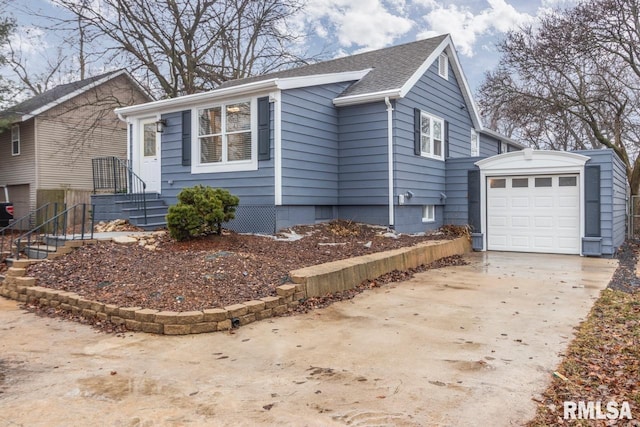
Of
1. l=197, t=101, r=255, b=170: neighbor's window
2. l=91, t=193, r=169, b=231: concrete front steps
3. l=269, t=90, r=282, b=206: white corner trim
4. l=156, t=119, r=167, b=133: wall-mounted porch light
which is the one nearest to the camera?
l=269, t=90, r=282, b=206: white corner trim

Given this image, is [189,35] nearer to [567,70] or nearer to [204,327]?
[567,70]

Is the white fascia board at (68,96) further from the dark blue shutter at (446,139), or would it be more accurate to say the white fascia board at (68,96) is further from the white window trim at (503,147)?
the white window trim at (503,147)

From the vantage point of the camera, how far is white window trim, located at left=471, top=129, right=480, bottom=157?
14.9 meters

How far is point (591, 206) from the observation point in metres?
9.86

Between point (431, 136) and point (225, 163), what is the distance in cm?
563

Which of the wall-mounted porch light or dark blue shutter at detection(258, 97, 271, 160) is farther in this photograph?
the wall-mounted porch light

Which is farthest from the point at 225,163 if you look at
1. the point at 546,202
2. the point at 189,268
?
the point at 546,202

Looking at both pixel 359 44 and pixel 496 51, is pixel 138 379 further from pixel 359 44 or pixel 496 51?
pixel 359 44

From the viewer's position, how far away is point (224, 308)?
A: 15.3 feet

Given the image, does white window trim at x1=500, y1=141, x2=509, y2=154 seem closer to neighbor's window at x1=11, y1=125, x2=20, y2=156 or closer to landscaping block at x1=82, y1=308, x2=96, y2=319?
landscaping block at x1=82, y1=308, x2=96, y2=319

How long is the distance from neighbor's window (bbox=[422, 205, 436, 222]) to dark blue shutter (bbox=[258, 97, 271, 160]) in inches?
186

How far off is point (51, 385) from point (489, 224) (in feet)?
34.3

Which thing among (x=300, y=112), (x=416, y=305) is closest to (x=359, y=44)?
(x=300, y=112)

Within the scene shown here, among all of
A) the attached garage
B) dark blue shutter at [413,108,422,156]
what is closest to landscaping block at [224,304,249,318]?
dark blue shutter at [413,108,422,156]
